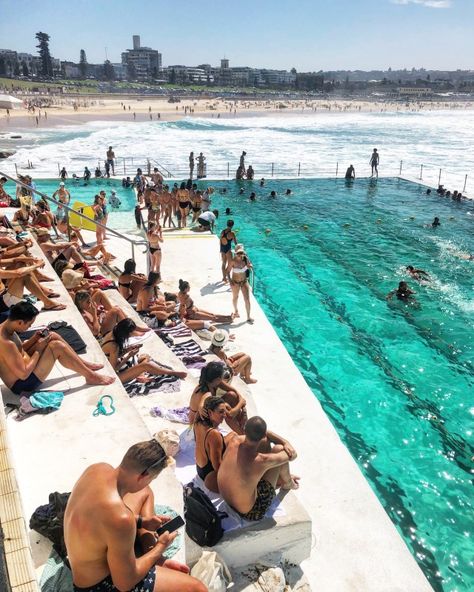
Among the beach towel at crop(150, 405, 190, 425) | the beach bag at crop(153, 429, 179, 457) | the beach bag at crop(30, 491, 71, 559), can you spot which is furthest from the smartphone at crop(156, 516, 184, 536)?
the beach towel at crop(150, 405, 190, 425)

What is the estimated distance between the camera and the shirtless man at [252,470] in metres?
4.18

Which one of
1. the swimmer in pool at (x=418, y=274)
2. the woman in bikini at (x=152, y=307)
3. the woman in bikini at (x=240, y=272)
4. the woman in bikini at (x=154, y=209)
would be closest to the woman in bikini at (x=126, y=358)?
the woman in bikini at (x=152, y=307)

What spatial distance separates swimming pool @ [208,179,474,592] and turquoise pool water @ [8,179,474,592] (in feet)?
0.08

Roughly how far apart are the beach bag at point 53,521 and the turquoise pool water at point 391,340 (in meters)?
4.18

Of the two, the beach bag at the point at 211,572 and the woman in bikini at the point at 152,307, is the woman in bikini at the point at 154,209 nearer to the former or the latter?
the woman in bikini at the point at 152,307

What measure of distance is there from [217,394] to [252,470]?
1.42 metres

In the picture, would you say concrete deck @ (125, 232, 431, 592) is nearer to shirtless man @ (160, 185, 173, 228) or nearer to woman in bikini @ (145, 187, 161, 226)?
woman in bikini @ (145, 187, 161, 226)

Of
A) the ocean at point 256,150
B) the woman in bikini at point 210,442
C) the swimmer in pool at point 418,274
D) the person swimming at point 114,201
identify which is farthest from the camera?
the ocean at point 256,150

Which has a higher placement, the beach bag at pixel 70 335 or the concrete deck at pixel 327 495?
the beach bag at pixel 70 335

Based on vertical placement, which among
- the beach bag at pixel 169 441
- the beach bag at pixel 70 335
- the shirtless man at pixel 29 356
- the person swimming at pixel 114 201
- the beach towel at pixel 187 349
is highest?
the shirtless man at pixel 29 356

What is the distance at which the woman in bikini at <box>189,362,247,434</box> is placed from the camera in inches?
210

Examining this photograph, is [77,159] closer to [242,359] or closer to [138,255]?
[138,255]

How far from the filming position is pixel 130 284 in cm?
1030

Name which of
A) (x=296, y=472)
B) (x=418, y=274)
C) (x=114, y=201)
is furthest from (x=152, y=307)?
(x=114, y=201)
